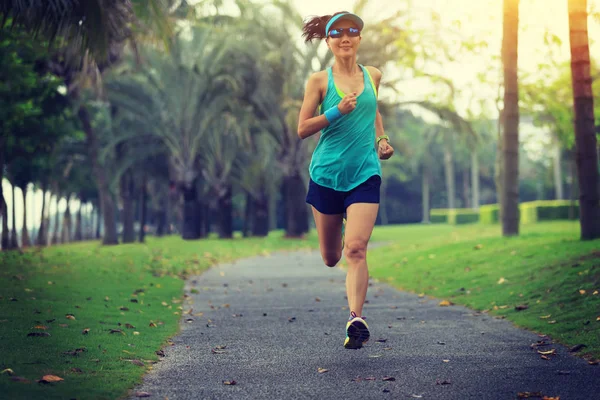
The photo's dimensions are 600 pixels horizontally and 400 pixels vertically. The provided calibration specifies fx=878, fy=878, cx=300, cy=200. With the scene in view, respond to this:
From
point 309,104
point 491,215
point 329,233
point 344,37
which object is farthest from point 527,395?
point 491,215

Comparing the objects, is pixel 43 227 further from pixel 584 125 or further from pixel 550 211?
pixel 584 125

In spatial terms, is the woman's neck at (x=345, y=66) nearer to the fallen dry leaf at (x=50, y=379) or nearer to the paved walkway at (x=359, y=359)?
the paved walkway at (x=359, y=359)

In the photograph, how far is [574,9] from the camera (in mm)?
13922

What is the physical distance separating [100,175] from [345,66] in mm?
27711

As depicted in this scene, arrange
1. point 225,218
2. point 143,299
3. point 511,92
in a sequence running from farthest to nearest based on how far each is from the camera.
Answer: point 225,218 < point 511,92 < point 143,299

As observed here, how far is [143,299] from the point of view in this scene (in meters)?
10.6

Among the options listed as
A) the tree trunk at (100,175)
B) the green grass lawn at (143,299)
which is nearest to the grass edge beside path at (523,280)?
the green grass lawn at (143,299)

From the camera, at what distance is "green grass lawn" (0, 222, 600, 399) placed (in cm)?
544

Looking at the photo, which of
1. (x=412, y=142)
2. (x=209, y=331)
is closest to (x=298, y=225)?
(x=209, y=331)

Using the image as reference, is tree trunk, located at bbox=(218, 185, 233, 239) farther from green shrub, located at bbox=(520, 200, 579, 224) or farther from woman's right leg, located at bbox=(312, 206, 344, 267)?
woman's right leg, located at bbox=(312, 206, 344, 267)

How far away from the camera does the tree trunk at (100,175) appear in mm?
31828

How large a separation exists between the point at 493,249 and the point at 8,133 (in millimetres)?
12552

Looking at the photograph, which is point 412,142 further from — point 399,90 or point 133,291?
point 133,291

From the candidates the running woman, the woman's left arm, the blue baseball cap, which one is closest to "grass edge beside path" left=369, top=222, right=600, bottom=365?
the running woman
